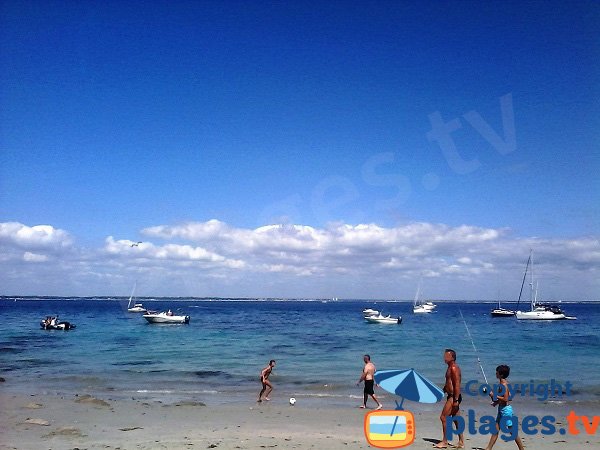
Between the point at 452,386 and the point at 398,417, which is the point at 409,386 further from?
the point at 452,386

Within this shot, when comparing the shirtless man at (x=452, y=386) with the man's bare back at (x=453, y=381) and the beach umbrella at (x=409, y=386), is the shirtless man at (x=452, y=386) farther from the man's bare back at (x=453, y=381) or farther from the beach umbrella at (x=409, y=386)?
the beach umbrella at (x=409, y=386)

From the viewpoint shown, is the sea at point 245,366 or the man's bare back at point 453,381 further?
the sea at point 245,366

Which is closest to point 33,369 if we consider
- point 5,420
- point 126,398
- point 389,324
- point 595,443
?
point 126,398

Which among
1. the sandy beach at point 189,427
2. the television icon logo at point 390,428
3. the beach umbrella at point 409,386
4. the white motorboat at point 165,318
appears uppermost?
the beach umbrella at point 409,386

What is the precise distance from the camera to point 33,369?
27.3 m

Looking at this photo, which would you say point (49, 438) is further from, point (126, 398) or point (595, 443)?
point (595, 443)

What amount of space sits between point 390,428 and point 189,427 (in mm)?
6385

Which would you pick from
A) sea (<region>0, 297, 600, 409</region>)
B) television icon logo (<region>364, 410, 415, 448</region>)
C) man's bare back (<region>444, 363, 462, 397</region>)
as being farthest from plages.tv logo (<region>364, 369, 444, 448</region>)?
sea (<region>0, 297, 600, 409</region>)

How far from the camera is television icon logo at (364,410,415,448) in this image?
1051 centimetres

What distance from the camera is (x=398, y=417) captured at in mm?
10508

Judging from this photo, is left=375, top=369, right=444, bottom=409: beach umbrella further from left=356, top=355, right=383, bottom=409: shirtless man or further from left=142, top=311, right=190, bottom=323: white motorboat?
left=142, top=311, right=190, bottom=323: white motorboat

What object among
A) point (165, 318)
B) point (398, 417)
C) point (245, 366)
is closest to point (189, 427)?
point (398, 417)

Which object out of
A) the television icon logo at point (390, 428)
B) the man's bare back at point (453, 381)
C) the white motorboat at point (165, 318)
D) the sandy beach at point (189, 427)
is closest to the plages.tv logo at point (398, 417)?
the television icon logo at point (390, 428)

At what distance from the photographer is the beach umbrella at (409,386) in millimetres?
10820
